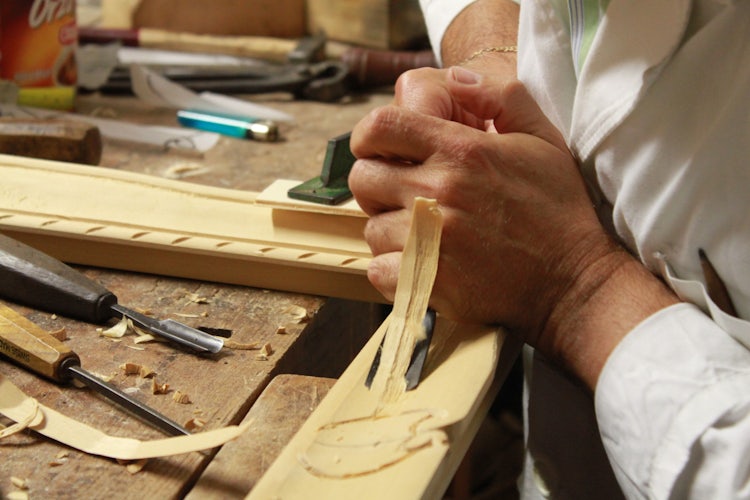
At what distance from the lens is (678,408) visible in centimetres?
69

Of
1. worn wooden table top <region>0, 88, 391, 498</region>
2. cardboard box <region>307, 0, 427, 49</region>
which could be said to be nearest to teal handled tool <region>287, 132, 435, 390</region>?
worn wooden table top <region>0, 88, 391, 498</region>

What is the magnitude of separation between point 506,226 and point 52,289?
1.54ft

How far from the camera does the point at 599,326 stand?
0.78 meters

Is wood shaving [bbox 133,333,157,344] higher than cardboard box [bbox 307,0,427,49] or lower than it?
lower

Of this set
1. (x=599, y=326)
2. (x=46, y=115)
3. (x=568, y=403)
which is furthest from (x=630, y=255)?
(x=46, y=115)

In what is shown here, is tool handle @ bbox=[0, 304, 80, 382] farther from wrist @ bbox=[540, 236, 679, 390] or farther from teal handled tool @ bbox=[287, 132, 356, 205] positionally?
wrist @ bbox=[540, 236, 679, 390]

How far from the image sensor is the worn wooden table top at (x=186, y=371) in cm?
67

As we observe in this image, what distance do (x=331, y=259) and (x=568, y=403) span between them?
364 mm

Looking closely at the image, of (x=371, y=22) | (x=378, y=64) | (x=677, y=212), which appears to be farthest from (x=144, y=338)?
(x=371, y=22)

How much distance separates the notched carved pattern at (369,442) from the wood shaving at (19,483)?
223 mm

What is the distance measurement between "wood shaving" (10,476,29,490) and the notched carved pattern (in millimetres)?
223

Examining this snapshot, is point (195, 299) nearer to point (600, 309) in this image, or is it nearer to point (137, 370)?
point (137, 370)

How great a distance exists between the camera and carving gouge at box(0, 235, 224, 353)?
870 mm

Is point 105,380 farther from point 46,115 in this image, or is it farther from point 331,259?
point 46,115
